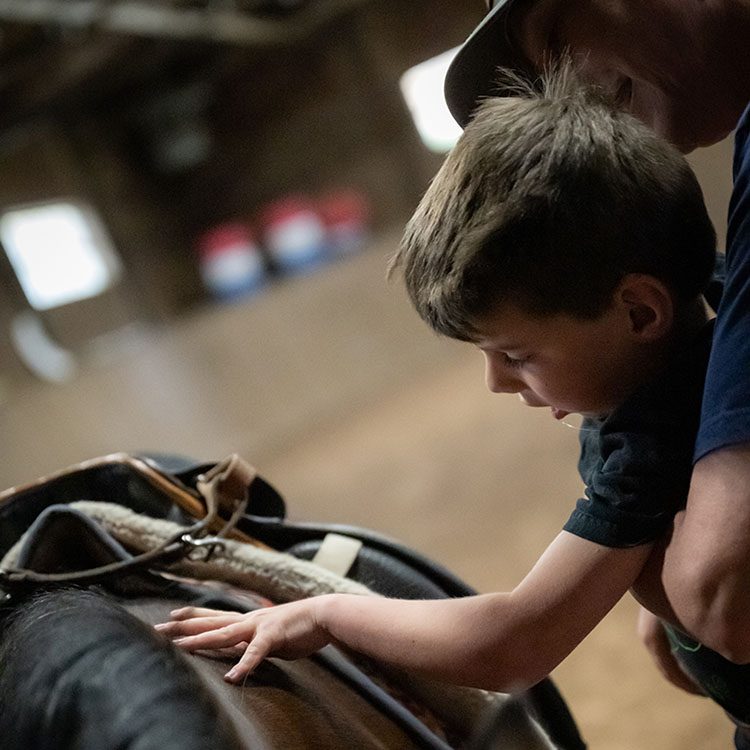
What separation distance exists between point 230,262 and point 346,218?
1.27 meters

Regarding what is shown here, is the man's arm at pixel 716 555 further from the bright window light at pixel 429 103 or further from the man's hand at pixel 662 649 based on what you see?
the bright window light at pixel 429 103

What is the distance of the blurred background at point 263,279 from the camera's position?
3162 millimetres

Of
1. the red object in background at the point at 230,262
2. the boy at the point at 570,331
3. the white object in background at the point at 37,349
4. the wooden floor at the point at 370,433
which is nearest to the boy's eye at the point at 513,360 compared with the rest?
the boy at the point at 570,331

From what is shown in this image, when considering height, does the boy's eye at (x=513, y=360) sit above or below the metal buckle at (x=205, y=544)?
above

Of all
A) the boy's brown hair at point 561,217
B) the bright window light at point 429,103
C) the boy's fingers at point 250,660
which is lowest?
the boy's fingers at point 250,660

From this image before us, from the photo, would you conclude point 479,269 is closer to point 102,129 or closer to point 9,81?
point 9,81

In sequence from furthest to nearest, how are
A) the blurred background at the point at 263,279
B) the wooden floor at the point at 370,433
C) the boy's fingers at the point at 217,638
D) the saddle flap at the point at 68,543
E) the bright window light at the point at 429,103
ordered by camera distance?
the bright window light at the point at 429,103, the blurred background at the point at 263,279, the wooden floor at the point at 370,433, the saddle flap at the point at 68,543, the boy's fingers at the point at 217,638

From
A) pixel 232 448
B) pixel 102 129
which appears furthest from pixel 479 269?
pixel 102 129

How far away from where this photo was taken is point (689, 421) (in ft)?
1.94

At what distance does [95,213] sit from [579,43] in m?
7.23

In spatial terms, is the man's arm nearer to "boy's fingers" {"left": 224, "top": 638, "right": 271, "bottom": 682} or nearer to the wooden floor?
"boy's fingers" {"left": 224, "top": 638, "right": 271, "bottom": 682}

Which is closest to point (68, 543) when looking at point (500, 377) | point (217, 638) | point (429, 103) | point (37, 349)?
point (217, 638)

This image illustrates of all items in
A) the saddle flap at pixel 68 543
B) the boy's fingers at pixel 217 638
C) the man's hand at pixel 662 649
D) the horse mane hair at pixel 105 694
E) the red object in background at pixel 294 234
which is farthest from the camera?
the red object in background at pixel 294 234

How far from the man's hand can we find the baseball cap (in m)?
0.66
